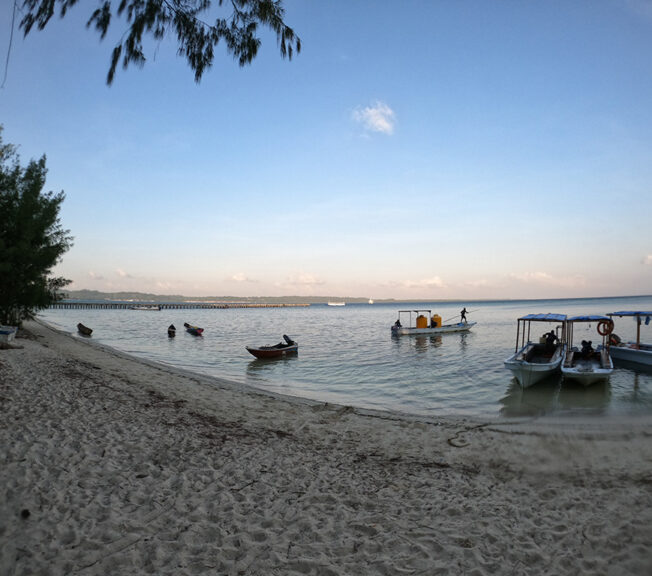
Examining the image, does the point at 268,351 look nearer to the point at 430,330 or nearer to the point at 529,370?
the point at 529,370

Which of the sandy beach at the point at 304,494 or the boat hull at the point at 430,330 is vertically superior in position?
the sandy beach at the point at 304,494

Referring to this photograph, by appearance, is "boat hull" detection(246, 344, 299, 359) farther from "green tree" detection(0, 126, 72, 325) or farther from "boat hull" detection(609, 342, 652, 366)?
"boat hull" detection(609, 342, 652, 366)

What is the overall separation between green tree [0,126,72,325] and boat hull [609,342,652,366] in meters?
33.2

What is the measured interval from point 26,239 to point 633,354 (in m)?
33.9

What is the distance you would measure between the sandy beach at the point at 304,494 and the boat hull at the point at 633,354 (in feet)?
39.7

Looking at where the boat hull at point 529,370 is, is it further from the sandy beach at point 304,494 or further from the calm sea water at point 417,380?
the sandy beach at point 304,494

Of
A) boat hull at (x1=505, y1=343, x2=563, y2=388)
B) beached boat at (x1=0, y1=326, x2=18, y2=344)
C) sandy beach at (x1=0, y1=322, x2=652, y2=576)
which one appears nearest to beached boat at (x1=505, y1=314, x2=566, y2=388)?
boat hull at (x1=505, y1=343, x2=563, y2=388)

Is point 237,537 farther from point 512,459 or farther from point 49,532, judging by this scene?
point 512,459

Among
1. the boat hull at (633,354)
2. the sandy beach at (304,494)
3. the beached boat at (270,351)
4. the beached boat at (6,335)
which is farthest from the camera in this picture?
the beached boat at (270,351)

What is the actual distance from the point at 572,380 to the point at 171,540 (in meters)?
16.3

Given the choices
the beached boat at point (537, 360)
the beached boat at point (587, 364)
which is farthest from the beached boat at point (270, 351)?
the beached boat at point (587, 364)

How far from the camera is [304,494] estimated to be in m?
5.56

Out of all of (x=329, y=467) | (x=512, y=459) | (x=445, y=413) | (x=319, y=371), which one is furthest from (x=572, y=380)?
(x=329, y=467)

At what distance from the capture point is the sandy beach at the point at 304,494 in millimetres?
4000
